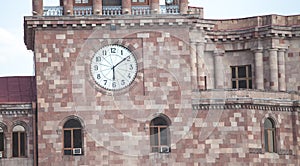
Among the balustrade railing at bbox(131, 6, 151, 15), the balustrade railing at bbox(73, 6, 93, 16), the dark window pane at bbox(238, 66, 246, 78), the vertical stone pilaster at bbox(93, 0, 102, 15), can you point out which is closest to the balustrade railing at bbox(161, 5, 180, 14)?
the balustrade railing at bbox(131, 6, 151, 15)

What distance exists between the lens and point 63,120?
8025cm

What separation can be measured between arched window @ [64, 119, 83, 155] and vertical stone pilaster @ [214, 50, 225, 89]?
13.3m

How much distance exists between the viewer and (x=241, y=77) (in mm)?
89938

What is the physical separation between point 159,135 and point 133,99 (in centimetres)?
286

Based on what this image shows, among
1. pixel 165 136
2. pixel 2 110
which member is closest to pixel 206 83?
pixel 165 136

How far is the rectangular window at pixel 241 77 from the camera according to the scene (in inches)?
3521

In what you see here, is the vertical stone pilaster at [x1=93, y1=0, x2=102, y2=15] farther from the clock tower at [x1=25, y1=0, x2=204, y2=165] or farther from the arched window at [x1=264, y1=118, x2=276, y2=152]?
the arched window at [x1=264, y1=118, x2=276, y2=152]

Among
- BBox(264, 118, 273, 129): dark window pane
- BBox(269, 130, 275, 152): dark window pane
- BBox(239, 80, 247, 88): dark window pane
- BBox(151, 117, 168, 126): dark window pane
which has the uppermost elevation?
BBox(239, 80, 247, 88): dark window pane

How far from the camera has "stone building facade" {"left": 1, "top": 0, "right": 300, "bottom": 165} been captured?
80.3 metres

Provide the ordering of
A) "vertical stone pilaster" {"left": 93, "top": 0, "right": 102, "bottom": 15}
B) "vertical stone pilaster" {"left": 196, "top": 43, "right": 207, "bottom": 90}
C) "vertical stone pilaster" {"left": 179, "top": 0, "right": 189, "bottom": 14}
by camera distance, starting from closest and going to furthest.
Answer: "vertical stone pilaster" {"left": 93, "top": 0, "right": 102, "bottom": 15} → "vertical stone pilaster" {"left": 179, "top": 0, "right": 189, "bottom": 14} → "vertical stone pilaster" {"left": 196, "top": 43, "right": 207, "bottom": 90}

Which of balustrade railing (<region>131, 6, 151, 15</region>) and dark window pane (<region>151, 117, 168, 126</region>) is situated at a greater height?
balustrade railing (<region>131, 6, 151, 15</region>)

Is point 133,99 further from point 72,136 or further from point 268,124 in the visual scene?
point 268,124

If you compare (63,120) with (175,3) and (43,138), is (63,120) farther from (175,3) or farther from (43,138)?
(175,3)

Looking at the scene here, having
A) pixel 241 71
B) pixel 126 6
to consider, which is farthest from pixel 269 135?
pixel 126 6
